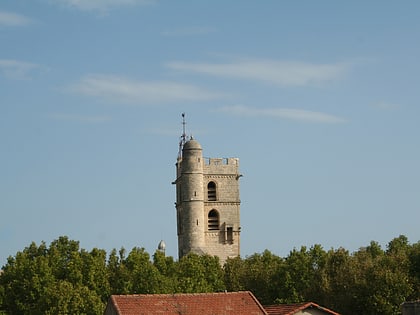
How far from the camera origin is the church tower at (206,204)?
369 ft

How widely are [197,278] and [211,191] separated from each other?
35.5 meters

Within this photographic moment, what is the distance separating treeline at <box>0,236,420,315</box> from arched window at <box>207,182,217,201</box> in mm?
30101

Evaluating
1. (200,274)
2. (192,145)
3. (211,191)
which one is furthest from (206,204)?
(200,274)

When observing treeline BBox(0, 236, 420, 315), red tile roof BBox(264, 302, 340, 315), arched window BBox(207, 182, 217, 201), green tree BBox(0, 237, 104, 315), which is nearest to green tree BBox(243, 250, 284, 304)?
treeline BBox(0, 236, 420, 315)

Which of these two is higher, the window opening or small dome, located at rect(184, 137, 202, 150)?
small dome, located at rect(184, 137, 202, 150)

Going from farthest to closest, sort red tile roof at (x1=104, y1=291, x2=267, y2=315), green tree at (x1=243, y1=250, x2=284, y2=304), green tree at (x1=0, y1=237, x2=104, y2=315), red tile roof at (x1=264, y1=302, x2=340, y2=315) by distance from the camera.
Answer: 1. green tree at (x1=243, y1=250, x2=284, y2=304)
2. green tree at (x1=0, y1=237, x2=104, y2=315)
3. red tile roof at (x1=264, y1=302, x2=340, y2=315)
4. red tile roof at (x1=104, y1=291, x2=267, y2=315)

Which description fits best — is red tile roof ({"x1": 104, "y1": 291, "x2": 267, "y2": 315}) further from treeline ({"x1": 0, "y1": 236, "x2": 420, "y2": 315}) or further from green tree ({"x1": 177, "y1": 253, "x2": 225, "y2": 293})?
green tree ({"x1": 177, "y1": 253, "x2": 225, "y2": 293})

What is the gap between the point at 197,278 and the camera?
3196 inches

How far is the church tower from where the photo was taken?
11250 cm

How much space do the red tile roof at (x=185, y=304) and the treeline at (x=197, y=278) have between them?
50.8 ft

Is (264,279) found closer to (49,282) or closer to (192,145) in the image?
(49,282)

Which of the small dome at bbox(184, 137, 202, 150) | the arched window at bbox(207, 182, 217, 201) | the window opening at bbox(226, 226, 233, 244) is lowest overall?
the window opening at bbox(226, 226, 233, 244)

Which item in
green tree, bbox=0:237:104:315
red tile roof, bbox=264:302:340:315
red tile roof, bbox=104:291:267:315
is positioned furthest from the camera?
green tree, bbox=0:237:104:315

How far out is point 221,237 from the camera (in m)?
114
